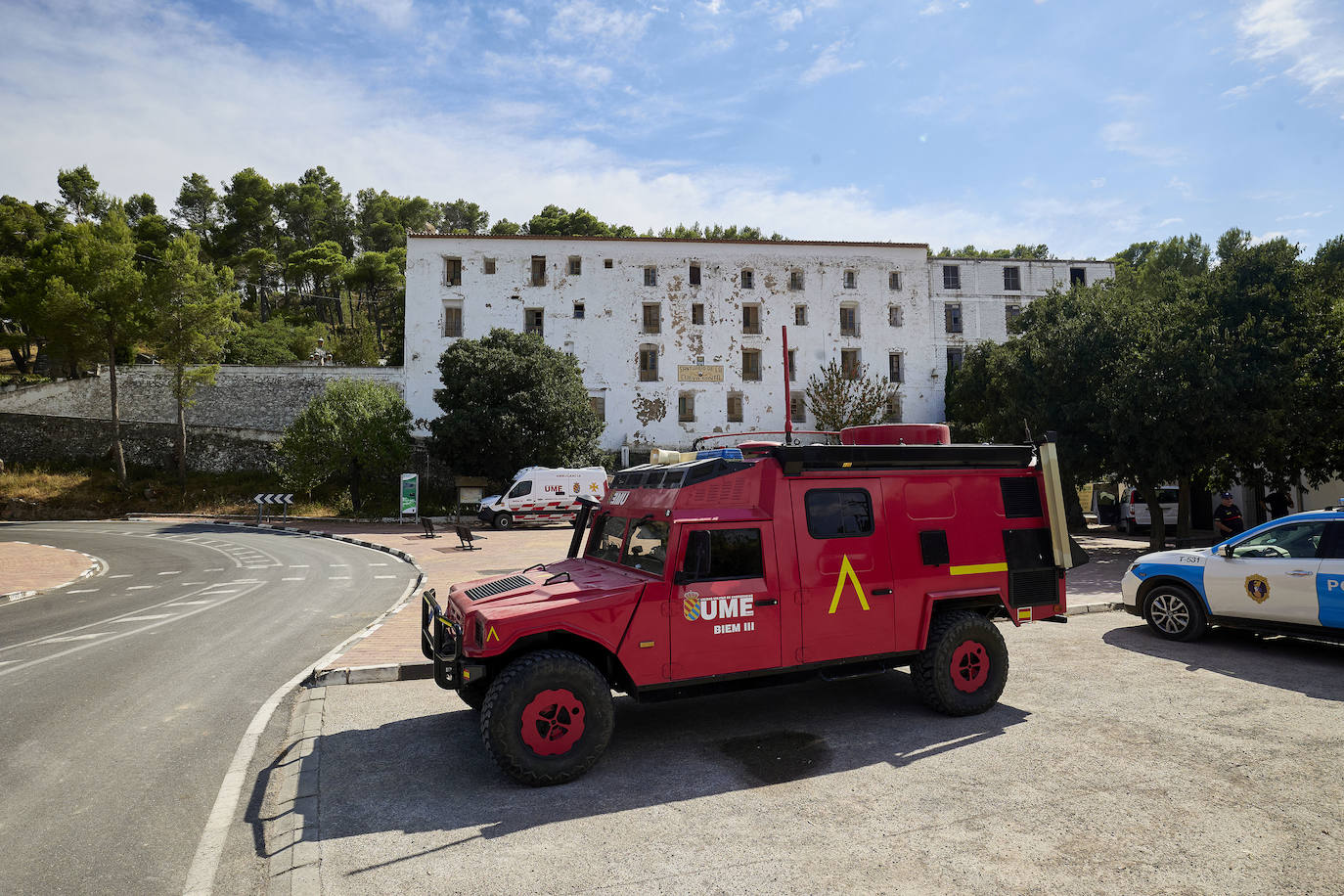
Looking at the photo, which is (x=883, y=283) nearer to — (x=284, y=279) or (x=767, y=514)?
(x=767, y=514)

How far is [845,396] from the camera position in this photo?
1684 inches

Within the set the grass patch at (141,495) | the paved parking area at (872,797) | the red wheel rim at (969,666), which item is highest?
the grass patch at (141,495)

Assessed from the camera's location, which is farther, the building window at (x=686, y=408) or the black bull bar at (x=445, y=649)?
the building window at (x=686, y=408)

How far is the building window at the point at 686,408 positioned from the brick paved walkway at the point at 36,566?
3017 cm

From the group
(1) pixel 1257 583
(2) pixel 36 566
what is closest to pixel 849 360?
(1) pixel 1257 583

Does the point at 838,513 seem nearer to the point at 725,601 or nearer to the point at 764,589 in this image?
the point at 764,589

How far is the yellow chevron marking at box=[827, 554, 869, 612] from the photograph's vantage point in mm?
5977

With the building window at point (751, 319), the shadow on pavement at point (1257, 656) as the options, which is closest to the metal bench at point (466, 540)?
the shadow on pavement at point (1257, 656)

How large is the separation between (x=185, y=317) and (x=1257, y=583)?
4735 cm

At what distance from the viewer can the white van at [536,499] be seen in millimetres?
30375

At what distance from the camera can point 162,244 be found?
180ft

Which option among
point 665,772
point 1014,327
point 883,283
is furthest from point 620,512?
point 883,283

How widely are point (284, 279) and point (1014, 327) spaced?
57.4 m

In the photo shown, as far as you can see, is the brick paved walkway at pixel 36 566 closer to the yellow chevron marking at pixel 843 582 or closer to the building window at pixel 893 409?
the yellow chevron marking at pixel 843 582
